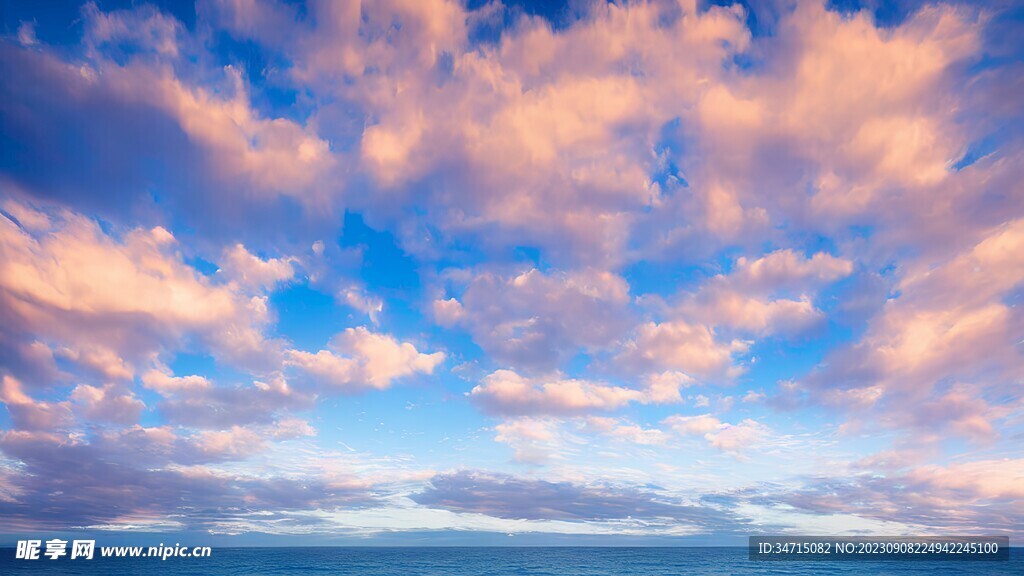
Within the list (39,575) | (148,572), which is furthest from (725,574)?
(39,575)

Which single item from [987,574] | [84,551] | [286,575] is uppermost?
[84,551]

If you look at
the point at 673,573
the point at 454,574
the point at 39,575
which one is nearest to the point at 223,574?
the point at 39,575

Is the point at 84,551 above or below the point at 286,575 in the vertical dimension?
above

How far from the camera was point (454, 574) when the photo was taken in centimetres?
12825

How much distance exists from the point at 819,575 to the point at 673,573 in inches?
1356

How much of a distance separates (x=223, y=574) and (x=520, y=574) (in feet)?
254

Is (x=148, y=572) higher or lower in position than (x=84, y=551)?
lower

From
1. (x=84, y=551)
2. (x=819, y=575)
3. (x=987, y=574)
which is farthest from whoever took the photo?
(x=987, y=574)

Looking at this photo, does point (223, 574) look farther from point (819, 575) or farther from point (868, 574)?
point (868, 574)

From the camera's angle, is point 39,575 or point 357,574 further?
point 357,574

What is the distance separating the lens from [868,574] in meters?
119

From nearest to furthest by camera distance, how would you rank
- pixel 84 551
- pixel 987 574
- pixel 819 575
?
pixel 84 551
pixel 819 575
pixel 987 574

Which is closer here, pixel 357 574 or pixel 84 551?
pixel 84 551

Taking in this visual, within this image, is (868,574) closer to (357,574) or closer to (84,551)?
(357,574)
